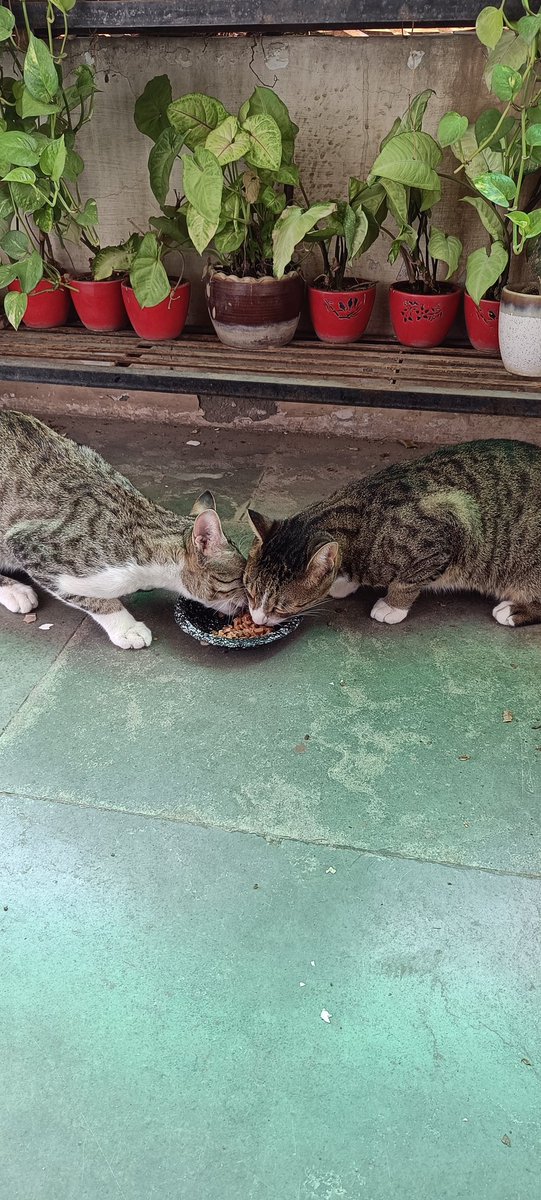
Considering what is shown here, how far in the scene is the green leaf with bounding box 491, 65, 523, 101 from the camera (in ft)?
10.9

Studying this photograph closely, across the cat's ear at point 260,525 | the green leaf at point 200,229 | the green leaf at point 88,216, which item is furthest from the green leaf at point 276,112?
the cat's ear at point 260,525

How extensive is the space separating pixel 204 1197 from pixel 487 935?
2.89 feet

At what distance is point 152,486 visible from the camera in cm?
428

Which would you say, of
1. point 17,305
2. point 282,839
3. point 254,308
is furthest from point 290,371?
point 282,839

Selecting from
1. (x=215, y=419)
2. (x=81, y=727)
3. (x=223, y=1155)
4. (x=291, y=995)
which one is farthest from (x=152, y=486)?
(x=223, y=1155)

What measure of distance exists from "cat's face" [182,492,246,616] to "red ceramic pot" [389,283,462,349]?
197 centimetres

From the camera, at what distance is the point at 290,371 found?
4.17 m

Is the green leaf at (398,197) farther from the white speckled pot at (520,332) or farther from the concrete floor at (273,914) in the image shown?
the concrete floor at (273,914)

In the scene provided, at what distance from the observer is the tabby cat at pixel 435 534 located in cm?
316

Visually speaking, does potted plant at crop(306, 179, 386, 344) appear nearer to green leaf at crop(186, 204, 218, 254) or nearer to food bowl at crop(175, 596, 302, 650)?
green leaf at crop(186, 204, 218, 254)

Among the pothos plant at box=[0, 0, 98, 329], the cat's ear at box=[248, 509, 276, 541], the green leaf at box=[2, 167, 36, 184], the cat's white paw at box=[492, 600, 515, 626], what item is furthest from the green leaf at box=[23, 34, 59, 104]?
the cat's white paw at box=[492, 600, 515, 626]

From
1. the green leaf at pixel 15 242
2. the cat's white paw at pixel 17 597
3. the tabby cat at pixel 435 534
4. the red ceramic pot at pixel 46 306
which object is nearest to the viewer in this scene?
the tabby cat at pixel 435 534

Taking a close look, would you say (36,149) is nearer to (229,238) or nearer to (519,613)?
(229,238)

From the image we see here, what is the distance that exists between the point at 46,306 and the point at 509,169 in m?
2.64
